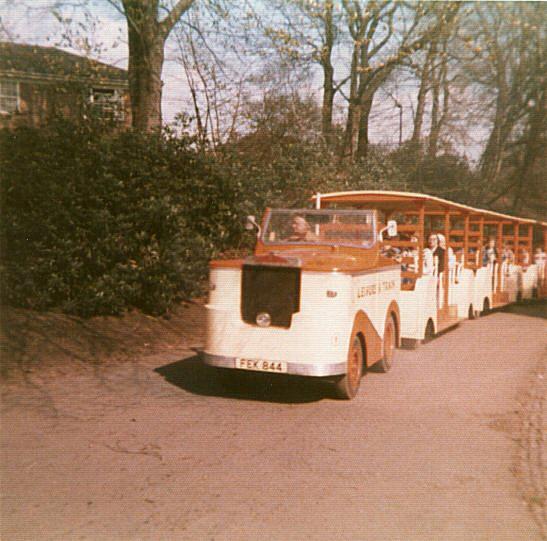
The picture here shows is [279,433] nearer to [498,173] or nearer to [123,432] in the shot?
[123,432]

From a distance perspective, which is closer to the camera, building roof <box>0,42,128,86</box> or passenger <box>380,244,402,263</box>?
passenger <box>380,244,402,263</box>

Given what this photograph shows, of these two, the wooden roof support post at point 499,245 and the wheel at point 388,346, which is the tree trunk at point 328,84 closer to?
the wooden roof support post at point 499,245

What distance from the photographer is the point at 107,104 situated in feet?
40.0

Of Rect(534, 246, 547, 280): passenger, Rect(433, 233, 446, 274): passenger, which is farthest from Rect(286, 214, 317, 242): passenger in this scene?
Rect(534, 246, 547, 280): passenger

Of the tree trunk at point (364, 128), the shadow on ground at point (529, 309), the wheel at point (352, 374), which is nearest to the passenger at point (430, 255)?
the wheel at point (352, 374)

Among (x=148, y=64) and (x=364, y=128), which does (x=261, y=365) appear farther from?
(x=364, y=128)

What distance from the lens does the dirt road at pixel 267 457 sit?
13.3ft

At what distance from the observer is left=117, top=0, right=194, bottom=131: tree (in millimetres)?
12390

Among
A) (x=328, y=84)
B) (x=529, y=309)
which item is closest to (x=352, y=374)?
(x=328, y=84)

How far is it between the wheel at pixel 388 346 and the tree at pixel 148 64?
228 inches

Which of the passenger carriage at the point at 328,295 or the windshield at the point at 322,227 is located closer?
the passenger carriage at the point at 328,295

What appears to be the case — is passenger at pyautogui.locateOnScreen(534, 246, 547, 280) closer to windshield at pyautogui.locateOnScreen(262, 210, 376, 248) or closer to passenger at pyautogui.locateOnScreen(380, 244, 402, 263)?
passenger at pyautogui.locateOnScreen(380, 244, 402, 263)

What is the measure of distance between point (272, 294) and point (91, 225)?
438 centimetres

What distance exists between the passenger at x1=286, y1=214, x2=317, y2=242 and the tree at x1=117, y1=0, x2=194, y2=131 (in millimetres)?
4567
